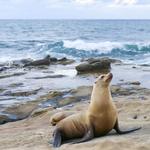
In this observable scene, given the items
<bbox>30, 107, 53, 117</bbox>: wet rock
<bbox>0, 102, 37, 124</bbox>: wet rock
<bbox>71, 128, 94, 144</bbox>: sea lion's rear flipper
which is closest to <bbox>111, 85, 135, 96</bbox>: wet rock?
<bbox>0, 102, 37, 124</bbox>: wet rock

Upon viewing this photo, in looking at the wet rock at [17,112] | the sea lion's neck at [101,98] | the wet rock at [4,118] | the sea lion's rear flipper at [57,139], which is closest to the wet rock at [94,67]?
the wet rock at [17,112]

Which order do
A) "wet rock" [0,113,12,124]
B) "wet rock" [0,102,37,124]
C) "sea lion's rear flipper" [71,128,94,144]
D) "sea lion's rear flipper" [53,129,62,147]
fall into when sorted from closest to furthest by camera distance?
"sea lion's rear flipper" [71,128,94,144], "sea lion's rear flipper" [53,129,62,147], "wet rock" [0,113,12,124], "wet rock" [0,102,37,124]

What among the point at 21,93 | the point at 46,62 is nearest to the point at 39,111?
the point at 21,93

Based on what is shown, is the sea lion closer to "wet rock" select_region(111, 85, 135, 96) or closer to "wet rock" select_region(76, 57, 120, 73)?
"wet rock" select_region(111, 85, 135, 96)

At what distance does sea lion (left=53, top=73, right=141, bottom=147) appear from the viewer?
20.5 feet

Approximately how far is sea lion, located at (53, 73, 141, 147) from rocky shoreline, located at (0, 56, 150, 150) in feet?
0.66

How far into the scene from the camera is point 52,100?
1261 cm

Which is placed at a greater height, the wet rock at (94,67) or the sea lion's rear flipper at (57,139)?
the sea lion's rear flipper at (57,139)

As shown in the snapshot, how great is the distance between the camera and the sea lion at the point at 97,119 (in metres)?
6.26

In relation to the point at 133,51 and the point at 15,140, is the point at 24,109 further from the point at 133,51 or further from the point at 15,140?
the point at 133,51

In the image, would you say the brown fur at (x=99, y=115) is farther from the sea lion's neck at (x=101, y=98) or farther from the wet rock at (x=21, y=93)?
the wet rock at (x=21, y=93)

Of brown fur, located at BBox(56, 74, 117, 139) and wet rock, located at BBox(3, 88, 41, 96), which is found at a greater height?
brown fur, located at BBox(56, 74, 117, 139)

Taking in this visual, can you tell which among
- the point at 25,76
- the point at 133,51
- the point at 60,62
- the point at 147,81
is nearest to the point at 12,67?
the point at 60,62

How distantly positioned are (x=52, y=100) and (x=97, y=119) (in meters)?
6.41
